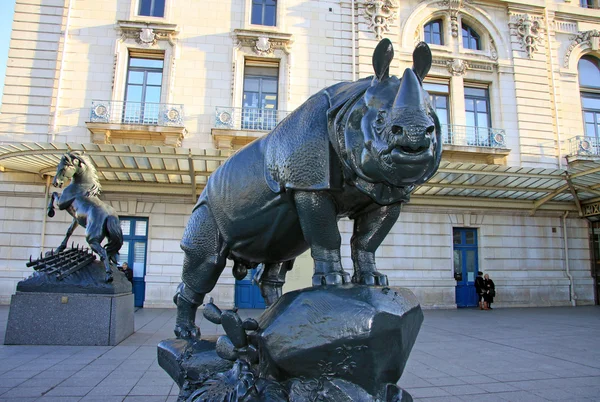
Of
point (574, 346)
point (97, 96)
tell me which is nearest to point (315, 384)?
point (574, 346)

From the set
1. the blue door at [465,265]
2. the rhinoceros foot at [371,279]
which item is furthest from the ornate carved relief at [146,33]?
the rhinoceros foot at [371,279]

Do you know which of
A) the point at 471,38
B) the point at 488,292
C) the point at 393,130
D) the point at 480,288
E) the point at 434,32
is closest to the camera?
the point at 393,130

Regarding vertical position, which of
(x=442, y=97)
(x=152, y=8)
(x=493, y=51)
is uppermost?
(x=152, y=8)

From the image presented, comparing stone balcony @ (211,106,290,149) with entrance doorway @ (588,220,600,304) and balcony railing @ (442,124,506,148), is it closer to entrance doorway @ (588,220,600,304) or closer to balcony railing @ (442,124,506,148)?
balcony railing @ (442,124,506,148)

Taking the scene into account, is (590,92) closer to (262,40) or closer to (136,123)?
(262,40)

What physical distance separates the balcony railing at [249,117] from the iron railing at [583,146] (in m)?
11.9

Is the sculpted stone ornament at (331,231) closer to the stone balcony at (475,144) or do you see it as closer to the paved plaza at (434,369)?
the paved plaza at (434,369)

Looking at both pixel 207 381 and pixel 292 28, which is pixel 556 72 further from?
pixel 207 381

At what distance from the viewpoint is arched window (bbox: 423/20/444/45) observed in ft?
55.0

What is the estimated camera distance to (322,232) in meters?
→ 1.65

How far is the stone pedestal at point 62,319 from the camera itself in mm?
6188

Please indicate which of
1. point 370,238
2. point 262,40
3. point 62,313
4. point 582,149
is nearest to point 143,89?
point 262,40

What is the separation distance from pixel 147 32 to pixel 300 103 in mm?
6075

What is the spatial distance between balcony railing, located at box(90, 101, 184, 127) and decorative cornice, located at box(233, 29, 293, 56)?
351 centimetres
